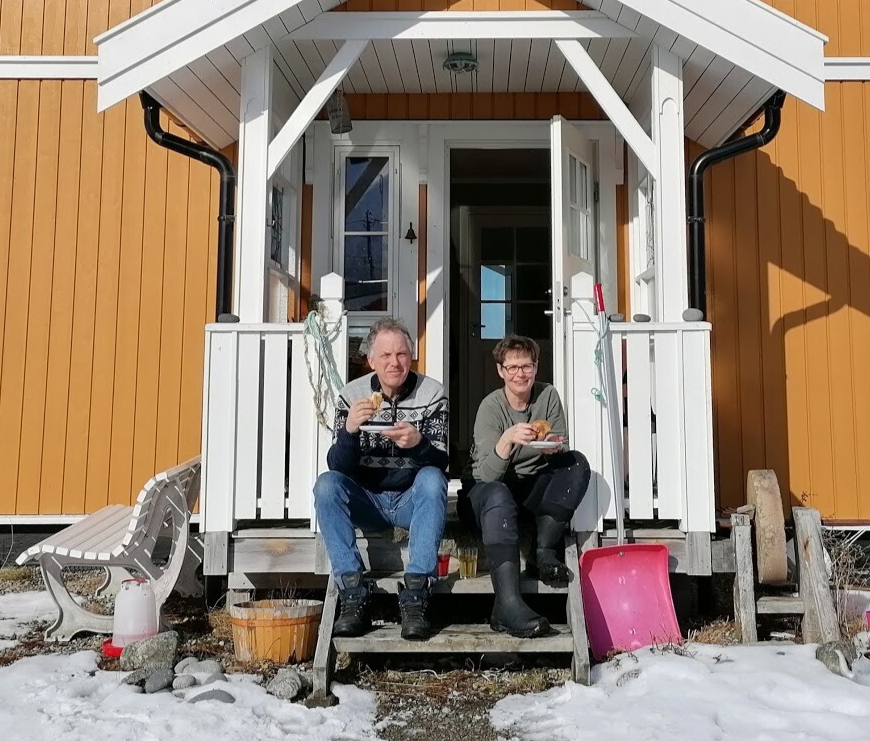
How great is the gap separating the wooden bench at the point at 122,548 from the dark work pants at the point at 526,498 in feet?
4.35

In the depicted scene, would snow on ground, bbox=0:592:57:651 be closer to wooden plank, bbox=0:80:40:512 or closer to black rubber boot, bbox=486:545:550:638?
wooden plank, bbox=0:80:40:512

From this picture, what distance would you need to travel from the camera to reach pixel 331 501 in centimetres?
317

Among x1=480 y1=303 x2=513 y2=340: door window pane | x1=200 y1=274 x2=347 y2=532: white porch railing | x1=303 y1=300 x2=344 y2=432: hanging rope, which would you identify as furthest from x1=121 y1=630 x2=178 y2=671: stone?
x1=480 y1=303 x2=513 y2=340: door window pane

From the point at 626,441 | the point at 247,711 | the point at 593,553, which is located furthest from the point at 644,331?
the point at 247,711

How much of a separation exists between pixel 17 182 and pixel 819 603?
487 cm

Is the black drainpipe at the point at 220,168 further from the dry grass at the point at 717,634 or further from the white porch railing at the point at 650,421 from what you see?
the dry grass at the point at 717,634

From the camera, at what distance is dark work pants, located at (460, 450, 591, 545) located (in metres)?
3.13

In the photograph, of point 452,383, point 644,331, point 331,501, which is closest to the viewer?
point 331,501

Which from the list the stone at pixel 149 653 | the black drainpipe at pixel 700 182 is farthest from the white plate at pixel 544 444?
the stone at pixel 149 653

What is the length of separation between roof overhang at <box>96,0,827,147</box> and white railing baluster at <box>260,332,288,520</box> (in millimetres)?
1361

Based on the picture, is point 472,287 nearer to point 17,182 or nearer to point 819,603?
point 17,182

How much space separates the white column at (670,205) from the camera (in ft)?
12.4

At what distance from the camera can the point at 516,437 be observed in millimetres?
3102

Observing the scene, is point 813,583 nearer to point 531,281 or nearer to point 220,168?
point 220,168
